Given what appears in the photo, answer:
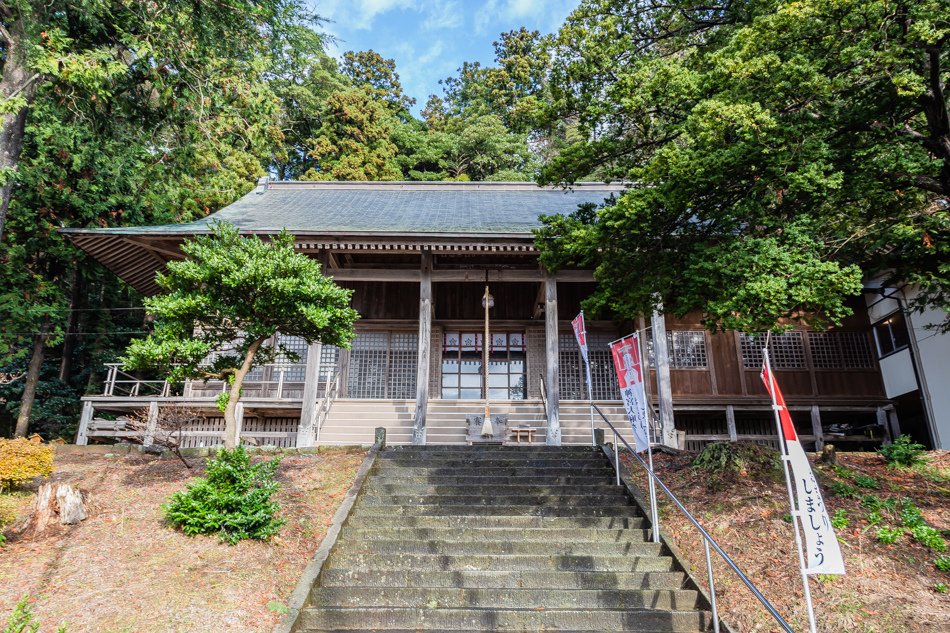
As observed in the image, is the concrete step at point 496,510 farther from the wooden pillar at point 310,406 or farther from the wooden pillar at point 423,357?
the wooden pillar at point 310,406

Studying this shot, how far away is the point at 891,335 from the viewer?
1299 cm

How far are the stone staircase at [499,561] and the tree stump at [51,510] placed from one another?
3464 mm

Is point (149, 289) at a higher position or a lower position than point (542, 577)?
higher

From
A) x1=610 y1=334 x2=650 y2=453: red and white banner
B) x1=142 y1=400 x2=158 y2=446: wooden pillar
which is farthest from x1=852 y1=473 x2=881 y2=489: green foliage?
x1=142 y1=400 x2=158 y2=446: wooden pillar

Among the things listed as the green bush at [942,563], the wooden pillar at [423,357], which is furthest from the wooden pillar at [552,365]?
the green bush at [942,563]

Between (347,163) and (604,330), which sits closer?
(604,330)

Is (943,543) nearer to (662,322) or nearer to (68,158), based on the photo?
(662,322)

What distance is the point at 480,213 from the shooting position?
15.1 meters

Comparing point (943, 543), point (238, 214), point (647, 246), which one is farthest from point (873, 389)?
point (238, 214)

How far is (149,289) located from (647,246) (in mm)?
13044

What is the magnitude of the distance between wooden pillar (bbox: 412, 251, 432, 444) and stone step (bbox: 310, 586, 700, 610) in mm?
4952

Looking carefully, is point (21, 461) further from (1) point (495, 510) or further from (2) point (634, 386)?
(2) point (634, 386)

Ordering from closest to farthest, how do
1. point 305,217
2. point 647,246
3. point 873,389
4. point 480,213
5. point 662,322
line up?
point 647,246 → point 662,322 → point 873,389 → point 305,217 → point 480,213

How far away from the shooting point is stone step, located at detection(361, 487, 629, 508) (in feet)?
24.8
